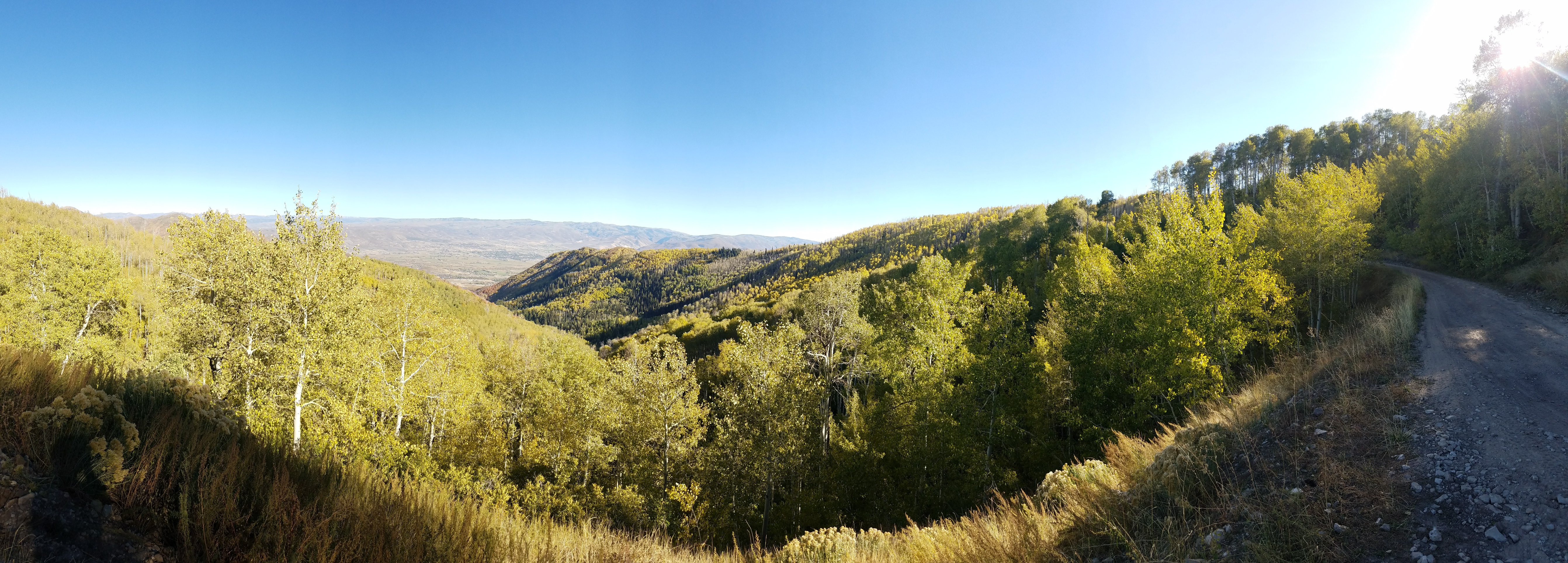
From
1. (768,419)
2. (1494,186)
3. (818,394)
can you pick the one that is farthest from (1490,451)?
(1494,186)

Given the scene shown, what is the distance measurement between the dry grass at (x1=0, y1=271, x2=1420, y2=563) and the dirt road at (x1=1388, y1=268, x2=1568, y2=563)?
0.33 meters

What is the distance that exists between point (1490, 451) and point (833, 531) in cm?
848

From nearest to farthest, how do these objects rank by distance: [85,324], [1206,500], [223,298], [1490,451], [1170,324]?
[1206,500] → [1490,451] → [223,298] → [1170,324] → [85,324]

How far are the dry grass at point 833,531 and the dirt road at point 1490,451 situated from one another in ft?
1.09

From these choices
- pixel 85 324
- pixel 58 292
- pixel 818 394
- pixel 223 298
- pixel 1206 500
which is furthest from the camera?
pixel 85 324

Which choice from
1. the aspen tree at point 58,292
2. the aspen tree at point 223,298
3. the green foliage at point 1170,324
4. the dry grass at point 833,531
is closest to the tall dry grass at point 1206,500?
the dry grass at point 833,531

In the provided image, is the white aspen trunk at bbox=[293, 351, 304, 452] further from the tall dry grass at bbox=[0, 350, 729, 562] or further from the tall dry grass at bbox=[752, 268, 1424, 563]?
the tall dry grass at bbox=[752, 268, 1424, 563]

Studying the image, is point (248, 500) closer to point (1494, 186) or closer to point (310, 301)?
point (310, 301)

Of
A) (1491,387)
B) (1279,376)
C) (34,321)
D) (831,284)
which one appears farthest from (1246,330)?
(34,321)

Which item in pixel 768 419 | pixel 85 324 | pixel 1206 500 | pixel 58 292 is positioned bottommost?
Answer: pixel 768 419

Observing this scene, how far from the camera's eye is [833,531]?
830cm

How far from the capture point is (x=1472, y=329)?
12.7 m

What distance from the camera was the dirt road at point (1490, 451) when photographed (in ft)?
14.3

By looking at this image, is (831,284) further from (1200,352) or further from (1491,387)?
(1491,387)
